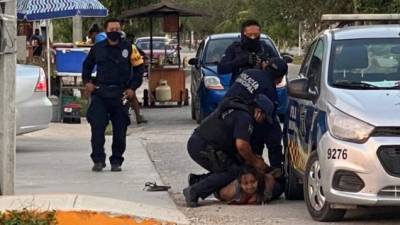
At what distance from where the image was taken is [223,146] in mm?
8773

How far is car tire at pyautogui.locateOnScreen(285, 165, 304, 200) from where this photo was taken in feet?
29.6

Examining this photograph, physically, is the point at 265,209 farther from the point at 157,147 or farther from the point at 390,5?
the point at 390,5

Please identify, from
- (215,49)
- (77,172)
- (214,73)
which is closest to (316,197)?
(77,172)

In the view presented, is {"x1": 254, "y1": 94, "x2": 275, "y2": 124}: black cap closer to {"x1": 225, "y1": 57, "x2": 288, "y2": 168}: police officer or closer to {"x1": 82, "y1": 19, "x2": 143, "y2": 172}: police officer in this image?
{"x1": 225, "y1": 57, "x2": 288, "y2": 168}: police officer

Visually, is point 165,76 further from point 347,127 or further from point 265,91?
point 347,127

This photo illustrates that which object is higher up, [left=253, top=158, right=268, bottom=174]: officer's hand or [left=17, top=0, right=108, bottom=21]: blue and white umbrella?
[left=17, top=0, right=108, bottom=21]: blue and white umbrella

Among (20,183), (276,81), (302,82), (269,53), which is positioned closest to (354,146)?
(302,82)

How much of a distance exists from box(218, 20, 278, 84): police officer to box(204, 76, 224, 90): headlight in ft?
18.1

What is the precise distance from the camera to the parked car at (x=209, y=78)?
15883 millimetres

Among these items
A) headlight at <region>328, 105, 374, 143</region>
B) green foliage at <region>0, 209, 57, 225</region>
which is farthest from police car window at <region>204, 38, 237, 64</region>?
green foliage at <region>0, 209, 57, 225</region>

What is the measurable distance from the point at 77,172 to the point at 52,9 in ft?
25.9

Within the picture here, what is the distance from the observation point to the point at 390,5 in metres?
20.5

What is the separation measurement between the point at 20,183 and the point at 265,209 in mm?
2995

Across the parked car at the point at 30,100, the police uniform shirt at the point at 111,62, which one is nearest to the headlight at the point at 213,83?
the parked car at the point at 30,100
